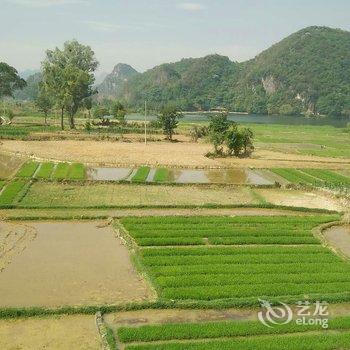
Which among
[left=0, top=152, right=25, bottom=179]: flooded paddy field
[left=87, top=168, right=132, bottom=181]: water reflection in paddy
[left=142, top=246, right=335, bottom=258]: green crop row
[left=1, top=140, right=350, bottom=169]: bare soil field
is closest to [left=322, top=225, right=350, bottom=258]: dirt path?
[left=142, top=246, right=335, bottom=258]: green crop row

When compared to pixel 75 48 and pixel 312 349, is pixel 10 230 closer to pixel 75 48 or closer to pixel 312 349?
pixel 312 349

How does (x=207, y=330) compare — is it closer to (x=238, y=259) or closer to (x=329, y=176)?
(x=238, y=259)

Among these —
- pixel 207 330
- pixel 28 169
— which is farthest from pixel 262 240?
pixel 28 169

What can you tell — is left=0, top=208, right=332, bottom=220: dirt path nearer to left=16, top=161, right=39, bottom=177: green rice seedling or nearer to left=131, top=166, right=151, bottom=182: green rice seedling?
left=131, top=166, right=151, bottom=182: green rice seedling

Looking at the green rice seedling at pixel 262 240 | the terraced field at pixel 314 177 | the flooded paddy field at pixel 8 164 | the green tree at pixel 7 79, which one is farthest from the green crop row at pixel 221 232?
the green tree at pixel 7 79

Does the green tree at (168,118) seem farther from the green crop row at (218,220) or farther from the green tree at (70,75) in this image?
the green crop row at (218,220)

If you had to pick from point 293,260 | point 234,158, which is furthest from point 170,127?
point 293,260
